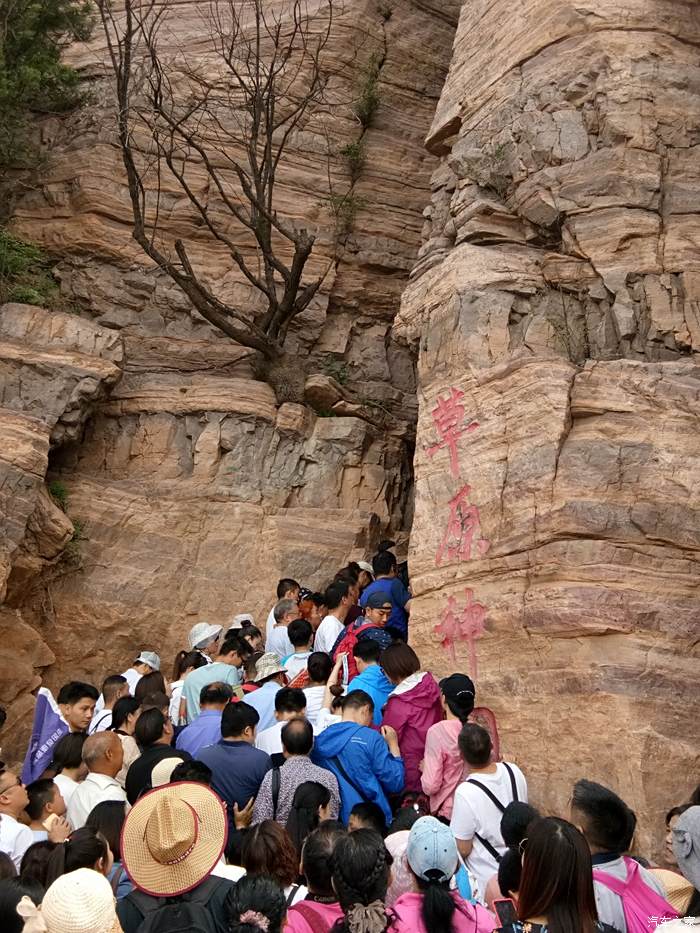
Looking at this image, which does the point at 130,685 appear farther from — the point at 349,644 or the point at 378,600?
the point at 378,600

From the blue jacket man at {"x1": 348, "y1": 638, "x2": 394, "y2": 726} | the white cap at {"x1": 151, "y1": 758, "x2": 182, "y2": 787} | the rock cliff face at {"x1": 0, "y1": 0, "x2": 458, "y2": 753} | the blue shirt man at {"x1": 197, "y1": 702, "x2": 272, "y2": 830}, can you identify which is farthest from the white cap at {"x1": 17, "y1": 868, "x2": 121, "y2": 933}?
the rock cliff face at {"x1": 0, "y1": 0, "x2": 458, "y2": 753}

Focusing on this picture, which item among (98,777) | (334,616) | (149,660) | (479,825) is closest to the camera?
(479,825)

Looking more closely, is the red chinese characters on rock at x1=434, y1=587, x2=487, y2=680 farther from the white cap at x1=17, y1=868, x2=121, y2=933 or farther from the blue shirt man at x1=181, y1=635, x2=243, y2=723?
the white cap at x1=17, y1=868, x2=121, y2=933

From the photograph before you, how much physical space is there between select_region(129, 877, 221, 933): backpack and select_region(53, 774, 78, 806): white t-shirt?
1.95 meters

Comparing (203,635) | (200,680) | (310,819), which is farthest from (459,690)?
(203,635)

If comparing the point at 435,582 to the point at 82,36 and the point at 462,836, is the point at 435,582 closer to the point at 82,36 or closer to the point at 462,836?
the point at 462,836

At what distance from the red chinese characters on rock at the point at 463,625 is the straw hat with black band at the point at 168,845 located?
4.77 m

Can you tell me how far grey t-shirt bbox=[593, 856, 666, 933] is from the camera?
3785 mm

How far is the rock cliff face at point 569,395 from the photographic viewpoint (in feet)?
24.0

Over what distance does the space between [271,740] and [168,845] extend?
8.45ft

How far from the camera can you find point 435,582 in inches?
346

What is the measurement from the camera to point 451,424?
9188 millimetres

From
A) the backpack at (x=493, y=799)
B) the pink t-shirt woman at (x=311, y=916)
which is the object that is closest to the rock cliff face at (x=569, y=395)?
the backpack at (x=493, y=799)

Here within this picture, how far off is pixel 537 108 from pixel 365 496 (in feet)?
17.3
